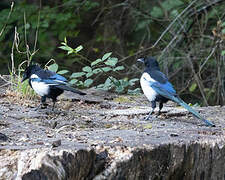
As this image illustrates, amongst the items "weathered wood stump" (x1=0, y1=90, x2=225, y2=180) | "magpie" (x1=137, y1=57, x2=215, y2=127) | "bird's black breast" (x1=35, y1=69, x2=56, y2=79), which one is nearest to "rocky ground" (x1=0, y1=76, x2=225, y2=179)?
"weathered wood stump" (x1=0, y1=90, x2=225, y2=180)

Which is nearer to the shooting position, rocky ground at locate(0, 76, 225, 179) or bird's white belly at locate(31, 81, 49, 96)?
rocky ground at locate(0, 76, 225, 179)

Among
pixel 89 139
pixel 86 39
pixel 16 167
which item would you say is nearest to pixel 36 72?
pixel 89 139

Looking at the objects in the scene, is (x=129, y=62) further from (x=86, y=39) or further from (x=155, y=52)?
(x=86, y=39)

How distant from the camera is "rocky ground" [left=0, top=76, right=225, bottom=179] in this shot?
2.62m

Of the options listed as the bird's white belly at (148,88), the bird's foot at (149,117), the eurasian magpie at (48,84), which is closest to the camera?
the bird's foot at (149,117)

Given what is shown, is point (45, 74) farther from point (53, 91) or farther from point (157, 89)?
point (157, 89)

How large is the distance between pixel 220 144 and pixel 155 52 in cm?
377

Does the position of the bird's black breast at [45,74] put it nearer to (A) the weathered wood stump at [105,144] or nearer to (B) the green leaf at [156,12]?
(A) the weathered wood stump at [105,144]

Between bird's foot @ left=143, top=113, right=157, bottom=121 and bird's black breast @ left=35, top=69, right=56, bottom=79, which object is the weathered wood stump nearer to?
bird's foot @ left=143, top=113, right=157, bottom=121

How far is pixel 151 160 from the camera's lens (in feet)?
9.96

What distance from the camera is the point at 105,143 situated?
9.94ft

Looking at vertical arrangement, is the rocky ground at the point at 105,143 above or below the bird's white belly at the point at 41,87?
below

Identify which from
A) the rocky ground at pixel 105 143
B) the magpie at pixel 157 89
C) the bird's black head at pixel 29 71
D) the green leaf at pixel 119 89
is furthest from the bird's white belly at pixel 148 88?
the bird's black head at pixel 29 71

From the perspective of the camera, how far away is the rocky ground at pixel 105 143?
262 centimetres
